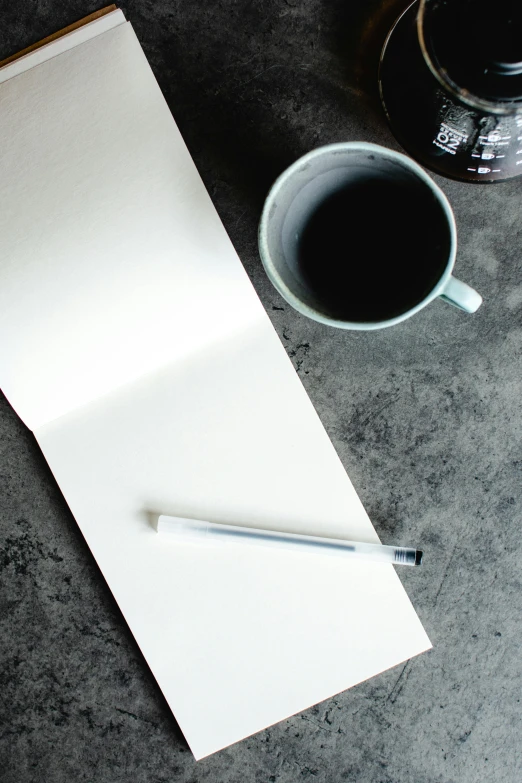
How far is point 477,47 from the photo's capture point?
1.31 feet

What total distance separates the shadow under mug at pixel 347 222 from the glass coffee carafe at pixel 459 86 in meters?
0.04

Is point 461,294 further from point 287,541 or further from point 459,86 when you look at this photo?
point 287,541

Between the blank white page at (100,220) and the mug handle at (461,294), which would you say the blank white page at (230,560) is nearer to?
the blank white page at (100,220)

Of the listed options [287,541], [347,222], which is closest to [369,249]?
[347,222]

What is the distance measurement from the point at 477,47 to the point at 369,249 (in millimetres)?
180

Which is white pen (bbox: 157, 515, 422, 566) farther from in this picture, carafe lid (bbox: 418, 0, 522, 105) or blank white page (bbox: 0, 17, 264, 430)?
carafe lid (bbox: 418, 0, 522, 105)

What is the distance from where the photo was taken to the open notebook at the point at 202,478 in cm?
57

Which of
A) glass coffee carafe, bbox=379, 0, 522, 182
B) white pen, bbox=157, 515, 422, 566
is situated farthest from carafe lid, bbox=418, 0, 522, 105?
white pen, bbox=157, 515, 422, 566

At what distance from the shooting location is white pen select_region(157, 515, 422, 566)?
57 cm

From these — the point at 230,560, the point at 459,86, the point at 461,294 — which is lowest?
the point at 230,560

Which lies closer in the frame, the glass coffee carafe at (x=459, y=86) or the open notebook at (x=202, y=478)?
the glass coffee carafe at (x=459, y=86)

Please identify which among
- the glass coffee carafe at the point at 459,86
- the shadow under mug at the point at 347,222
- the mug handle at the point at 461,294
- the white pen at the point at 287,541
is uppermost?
the glass coffee carafe at the point at 459,86

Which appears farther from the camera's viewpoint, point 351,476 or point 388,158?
point 351,476

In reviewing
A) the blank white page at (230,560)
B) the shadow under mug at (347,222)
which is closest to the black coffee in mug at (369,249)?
the shadow under mug at (347,222)
